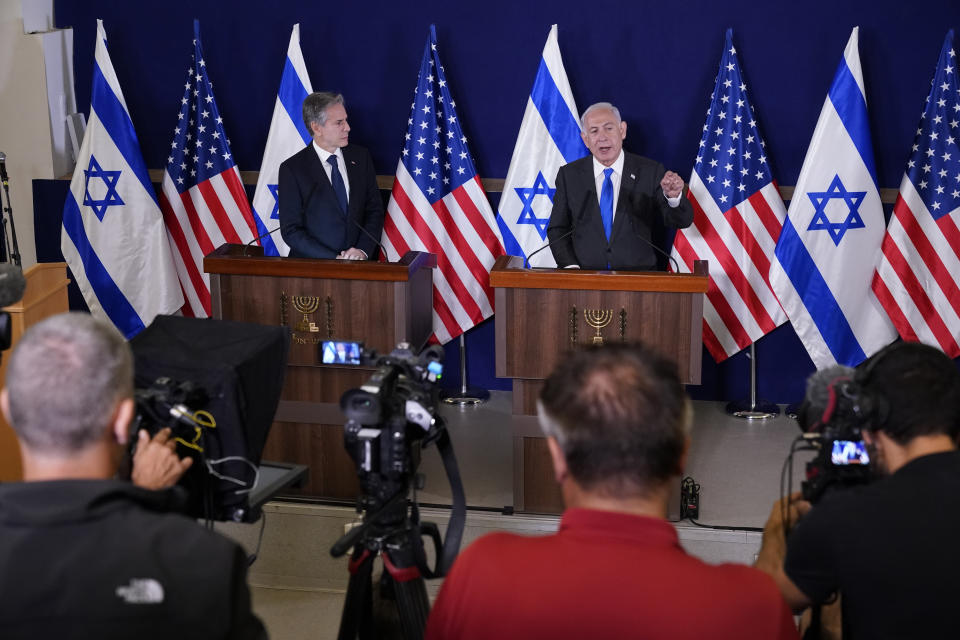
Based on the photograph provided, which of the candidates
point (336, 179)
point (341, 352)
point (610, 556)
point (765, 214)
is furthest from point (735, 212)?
point (610, 556)

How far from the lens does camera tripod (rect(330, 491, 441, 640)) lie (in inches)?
108

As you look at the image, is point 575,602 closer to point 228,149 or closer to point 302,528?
point 302,528

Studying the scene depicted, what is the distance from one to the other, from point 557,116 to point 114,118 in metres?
2.46

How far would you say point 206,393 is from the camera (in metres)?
2.78

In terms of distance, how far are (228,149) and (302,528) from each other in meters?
2.59

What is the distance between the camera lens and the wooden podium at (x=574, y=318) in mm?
4156

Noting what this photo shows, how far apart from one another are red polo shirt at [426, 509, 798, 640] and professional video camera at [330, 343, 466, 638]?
100 cm

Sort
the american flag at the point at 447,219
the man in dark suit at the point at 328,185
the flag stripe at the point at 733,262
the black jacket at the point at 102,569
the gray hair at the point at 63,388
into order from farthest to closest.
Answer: the american flag at the point at 447,219 < the flag stripe at the point at 733,262 < the man in dark suit at the point at 328,185 < the gray hair at the point at 63,388 < the black jacket at the point at 102,569

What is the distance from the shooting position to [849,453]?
239 cm

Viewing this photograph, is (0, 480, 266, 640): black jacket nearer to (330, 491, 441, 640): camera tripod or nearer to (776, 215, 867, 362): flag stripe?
(330, 491, 441, 640): camera tripod

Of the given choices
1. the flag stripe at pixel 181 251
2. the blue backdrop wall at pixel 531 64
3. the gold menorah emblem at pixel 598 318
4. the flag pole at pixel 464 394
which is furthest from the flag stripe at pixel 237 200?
the gold menorah emblem at pixel 598 318

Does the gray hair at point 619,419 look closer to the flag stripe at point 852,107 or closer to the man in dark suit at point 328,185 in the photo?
the man in dark suit at point 328,185

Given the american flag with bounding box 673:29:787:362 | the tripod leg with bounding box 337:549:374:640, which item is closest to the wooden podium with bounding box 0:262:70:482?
the tripod leg with bounding box 337:549:374:640

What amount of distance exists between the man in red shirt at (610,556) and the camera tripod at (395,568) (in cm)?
102
